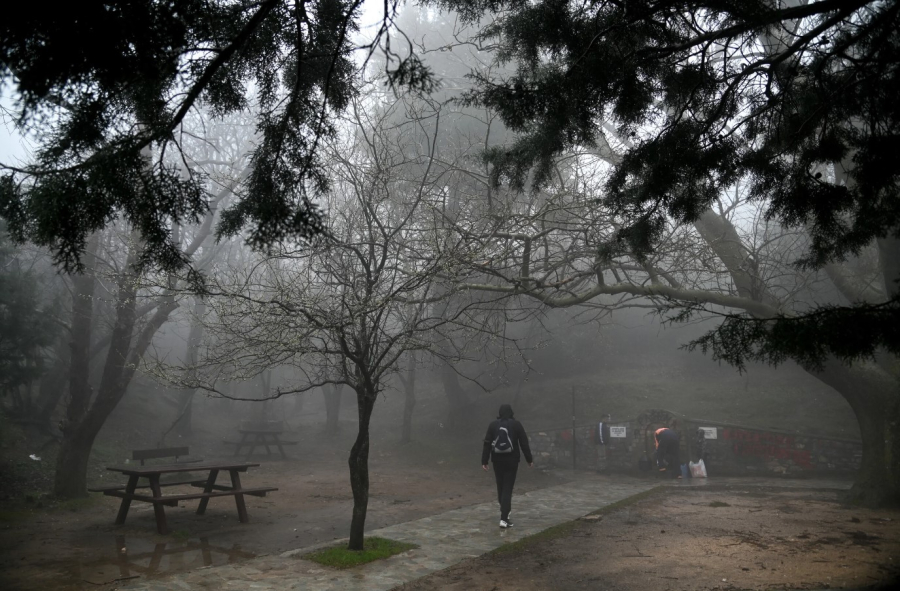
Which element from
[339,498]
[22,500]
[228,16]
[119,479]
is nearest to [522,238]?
[228,16]

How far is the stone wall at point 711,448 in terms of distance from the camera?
639 inches

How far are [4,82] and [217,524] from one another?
8.32m

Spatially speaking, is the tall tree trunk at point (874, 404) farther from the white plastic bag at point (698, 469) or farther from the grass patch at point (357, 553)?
the grass patch at point (357, 553)

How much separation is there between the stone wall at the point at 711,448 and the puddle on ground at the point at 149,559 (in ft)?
41.4

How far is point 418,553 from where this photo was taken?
758cm

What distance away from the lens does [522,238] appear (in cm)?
989

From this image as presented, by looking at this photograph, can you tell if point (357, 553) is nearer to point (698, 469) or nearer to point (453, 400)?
point (698, 469)

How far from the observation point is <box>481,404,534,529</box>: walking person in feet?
30.0

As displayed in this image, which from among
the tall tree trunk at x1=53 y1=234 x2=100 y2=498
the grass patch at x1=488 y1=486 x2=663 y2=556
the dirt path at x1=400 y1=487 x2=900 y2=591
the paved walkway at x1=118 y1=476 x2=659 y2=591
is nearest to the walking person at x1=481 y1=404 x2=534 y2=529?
the paved walkway at x1=118 y1=476 x2=659 y2=591

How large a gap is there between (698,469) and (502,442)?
32.4ft

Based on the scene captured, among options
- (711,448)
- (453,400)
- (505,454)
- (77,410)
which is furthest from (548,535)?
(453,400)

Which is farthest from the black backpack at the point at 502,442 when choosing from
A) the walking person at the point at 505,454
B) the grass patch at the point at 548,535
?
the grass patch at the point at 548,535

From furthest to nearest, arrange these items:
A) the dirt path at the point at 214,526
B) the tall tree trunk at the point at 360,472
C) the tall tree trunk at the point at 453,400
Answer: the tall tree trunk at the point at 453,400 → the tall tree trunk at the point at 360,472 → the dirt path at the point at 214,526

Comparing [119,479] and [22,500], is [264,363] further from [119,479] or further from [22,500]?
[119,479]
